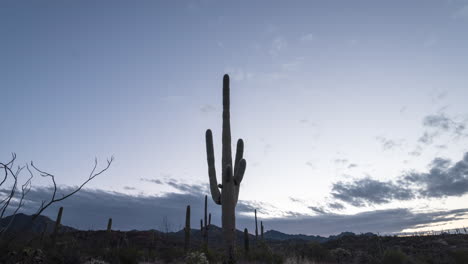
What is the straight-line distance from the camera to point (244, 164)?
1133cm

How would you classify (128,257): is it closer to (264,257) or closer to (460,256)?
(264,257)

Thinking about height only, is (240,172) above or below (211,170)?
below

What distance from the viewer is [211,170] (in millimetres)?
12047

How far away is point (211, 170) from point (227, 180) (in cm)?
111

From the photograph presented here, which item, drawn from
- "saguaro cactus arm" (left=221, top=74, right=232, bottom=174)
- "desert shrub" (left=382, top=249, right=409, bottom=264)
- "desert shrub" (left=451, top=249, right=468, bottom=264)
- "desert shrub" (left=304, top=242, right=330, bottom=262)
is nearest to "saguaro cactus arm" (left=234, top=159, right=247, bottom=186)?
"saguaro cactus arm" (left=221, top=74, right=232, bottom=174)

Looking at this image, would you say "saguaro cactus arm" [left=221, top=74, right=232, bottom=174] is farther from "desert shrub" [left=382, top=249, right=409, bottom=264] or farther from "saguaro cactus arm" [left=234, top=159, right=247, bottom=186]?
"desert shrub" [left=382, top=249, right=409, bottom=264]

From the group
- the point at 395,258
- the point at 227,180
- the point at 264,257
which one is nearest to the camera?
the point at 227,180

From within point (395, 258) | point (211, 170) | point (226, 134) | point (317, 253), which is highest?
point (226, 134)

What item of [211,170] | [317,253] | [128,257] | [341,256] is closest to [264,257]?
[211,170]

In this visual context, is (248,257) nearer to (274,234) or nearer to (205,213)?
(205,213)

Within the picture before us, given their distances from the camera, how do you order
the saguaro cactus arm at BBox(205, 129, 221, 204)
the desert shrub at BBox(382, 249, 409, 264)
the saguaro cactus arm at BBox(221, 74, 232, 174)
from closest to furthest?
1. the saguaro cactus arm at BBox(205, 129, 221, 204)
2. the saguaro cactus arm at BBox(221, 74, 232, 174)
3. the desert shrub at BBox(382, 249, 409, 264)

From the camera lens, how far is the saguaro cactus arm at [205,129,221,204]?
38.3 feet

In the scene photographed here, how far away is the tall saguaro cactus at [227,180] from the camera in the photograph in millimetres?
10867

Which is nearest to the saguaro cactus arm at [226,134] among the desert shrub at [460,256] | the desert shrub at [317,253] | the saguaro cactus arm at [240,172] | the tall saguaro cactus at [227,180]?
the tall saguaro cactus at [227,180]
